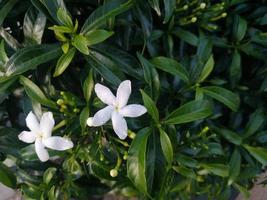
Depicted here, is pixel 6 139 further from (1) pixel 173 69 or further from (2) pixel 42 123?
(1) pixel 173 69

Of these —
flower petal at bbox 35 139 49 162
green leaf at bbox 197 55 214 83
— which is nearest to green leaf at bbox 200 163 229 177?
green leaf at bbox 197 55 214 83

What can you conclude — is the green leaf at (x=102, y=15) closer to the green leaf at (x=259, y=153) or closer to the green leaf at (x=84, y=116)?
the green leaf at (x=84, y=116)

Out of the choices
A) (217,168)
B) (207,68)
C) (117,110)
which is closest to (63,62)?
(117,110)

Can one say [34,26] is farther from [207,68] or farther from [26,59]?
[207,68]

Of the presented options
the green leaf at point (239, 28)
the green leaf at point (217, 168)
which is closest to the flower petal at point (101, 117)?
the green leaf at point (217, 168)

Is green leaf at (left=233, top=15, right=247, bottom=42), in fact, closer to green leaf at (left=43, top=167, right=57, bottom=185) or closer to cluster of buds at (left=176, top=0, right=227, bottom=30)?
cluster of buds at (left=176, top=0, right=227, bottom=30)

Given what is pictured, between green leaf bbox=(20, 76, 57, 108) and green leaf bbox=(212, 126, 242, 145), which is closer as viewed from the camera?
green leaf bbox=(20, 76, 57, 108)
